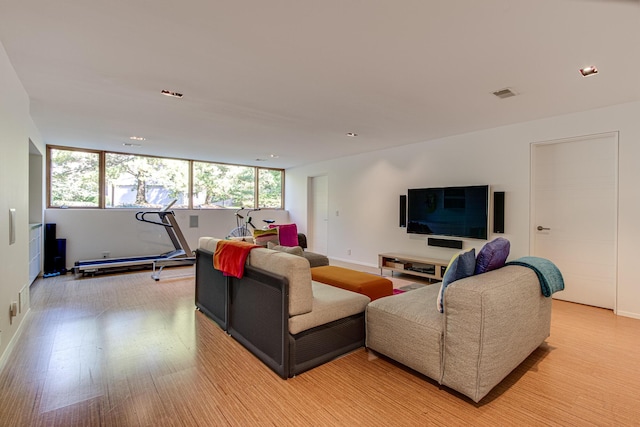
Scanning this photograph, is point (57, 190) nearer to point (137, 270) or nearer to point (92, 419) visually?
point (137, 270)

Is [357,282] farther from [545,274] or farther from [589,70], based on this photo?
[589,70]

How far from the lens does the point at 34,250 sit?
476 cm

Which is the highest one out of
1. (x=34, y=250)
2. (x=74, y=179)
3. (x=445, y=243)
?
(x=74, y=179)

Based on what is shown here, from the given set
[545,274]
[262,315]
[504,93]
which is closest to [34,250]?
[262,315]

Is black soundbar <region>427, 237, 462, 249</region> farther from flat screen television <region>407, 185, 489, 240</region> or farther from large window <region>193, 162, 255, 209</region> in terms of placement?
large window <region>193, 162, 255, 209</region>

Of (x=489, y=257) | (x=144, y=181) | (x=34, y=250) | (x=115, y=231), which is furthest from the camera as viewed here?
(x=144, y=181)

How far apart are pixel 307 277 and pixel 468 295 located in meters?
1.07

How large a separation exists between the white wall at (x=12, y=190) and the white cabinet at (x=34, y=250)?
5.67 ft

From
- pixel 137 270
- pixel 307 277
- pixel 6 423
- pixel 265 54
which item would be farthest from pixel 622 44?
pixel 137 270

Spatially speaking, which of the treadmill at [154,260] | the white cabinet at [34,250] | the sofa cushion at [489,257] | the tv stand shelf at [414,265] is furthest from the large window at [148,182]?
the sofa cushion at [489,257]

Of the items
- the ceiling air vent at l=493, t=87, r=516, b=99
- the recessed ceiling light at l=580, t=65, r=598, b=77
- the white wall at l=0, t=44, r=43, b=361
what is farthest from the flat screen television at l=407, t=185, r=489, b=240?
the white wall at l=0, t=44, r=43, b=361

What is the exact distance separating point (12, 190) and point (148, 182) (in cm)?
452

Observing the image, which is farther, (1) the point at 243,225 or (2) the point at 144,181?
(1) the point at 243,225

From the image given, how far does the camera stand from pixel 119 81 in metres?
2.90
